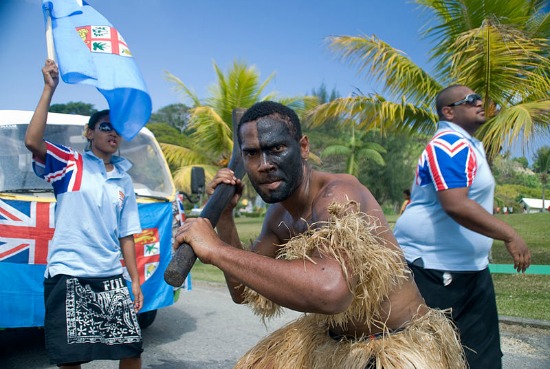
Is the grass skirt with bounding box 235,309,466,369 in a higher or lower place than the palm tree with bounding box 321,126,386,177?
higher

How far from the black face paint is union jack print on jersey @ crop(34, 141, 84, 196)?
1577mm

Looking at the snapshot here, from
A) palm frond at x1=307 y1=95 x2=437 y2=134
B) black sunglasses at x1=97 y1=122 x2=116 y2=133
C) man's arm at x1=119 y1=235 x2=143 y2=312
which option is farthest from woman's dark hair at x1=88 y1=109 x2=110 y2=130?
palm frond at x1=307 y1=95 x2=437 y2=134

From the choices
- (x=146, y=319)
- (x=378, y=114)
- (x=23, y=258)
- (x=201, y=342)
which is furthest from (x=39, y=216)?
(x=378, y=114)

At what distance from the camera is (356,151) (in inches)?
1404

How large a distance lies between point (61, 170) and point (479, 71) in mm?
7176

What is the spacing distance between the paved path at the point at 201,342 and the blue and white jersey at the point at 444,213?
4.77ft

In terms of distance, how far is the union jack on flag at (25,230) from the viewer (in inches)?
170

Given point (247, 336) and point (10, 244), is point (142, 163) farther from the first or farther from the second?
point (247, 336)

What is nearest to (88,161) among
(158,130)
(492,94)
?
(492,94)

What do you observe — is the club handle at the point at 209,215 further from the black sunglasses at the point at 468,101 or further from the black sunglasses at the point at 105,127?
the black sunglasses at the point at 468,101

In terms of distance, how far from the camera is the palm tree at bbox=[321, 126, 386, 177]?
3456cm

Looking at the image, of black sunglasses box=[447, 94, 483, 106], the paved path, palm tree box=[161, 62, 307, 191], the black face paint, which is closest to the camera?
the black face paint

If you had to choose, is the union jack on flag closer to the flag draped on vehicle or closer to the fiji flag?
the flag draped on vehicle

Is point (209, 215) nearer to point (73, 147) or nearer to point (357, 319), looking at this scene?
point (357, 319)
